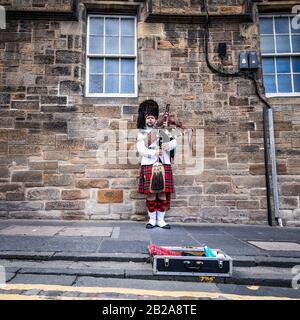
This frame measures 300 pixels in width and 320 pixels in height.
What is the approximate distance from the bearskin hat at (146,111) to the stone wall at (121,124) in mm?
472

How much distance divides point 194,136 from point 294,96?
2588 mm

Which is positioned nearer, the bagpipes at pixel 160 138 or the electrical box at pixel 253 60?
the bagpipes at pixel 160 138

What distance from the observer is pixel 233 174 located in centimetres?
647

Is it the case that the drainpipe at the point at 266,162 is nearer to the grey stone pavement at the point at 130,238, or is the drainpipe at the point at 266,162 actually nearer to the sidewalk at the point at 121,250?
the grey stone pavement at the point at 130,238

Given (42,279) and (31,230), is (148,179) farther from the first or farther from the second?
(42,279)

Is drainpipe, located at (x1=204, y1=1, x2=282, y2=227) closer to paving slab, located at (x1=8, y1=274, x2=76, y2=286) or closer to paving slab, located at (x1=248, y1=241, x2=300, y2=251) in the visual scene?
paving slab, located at (x1=248, y1=241, x2=300, y2=251)

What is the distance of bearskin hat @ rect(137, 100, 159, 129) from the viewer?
19.6 ft

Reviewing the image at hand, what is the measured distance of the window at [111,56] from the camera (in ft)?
22.4

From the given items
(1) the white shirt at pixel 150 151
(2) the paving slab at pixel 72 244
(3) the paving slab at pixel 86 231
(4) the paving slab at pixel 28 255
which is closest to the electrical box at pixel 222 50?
(1) the white shirt at pixel 150 151

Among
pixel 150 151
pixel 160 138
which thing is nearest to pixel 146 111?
pixel 160 138

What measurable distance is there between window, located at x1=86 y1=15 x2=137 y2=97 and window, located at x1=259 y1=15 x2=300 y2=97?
125 inches

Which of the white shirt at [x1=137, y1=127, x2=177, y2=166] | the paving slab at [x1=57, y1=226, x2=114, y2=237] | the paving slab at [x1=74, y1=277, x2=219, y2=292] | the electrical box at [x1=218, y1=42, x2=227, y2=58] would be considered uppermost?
the electrical box at [x1=218, y1=42, x2=227, y2=58]

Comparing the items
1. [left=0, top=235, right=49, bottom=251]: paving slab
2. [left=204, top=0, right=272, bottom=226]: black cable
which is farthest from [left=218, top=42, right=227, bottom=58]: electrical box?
[left=0, top=235, right=49, bottom=251]: paving slab

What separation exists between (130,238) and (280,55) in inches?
223
